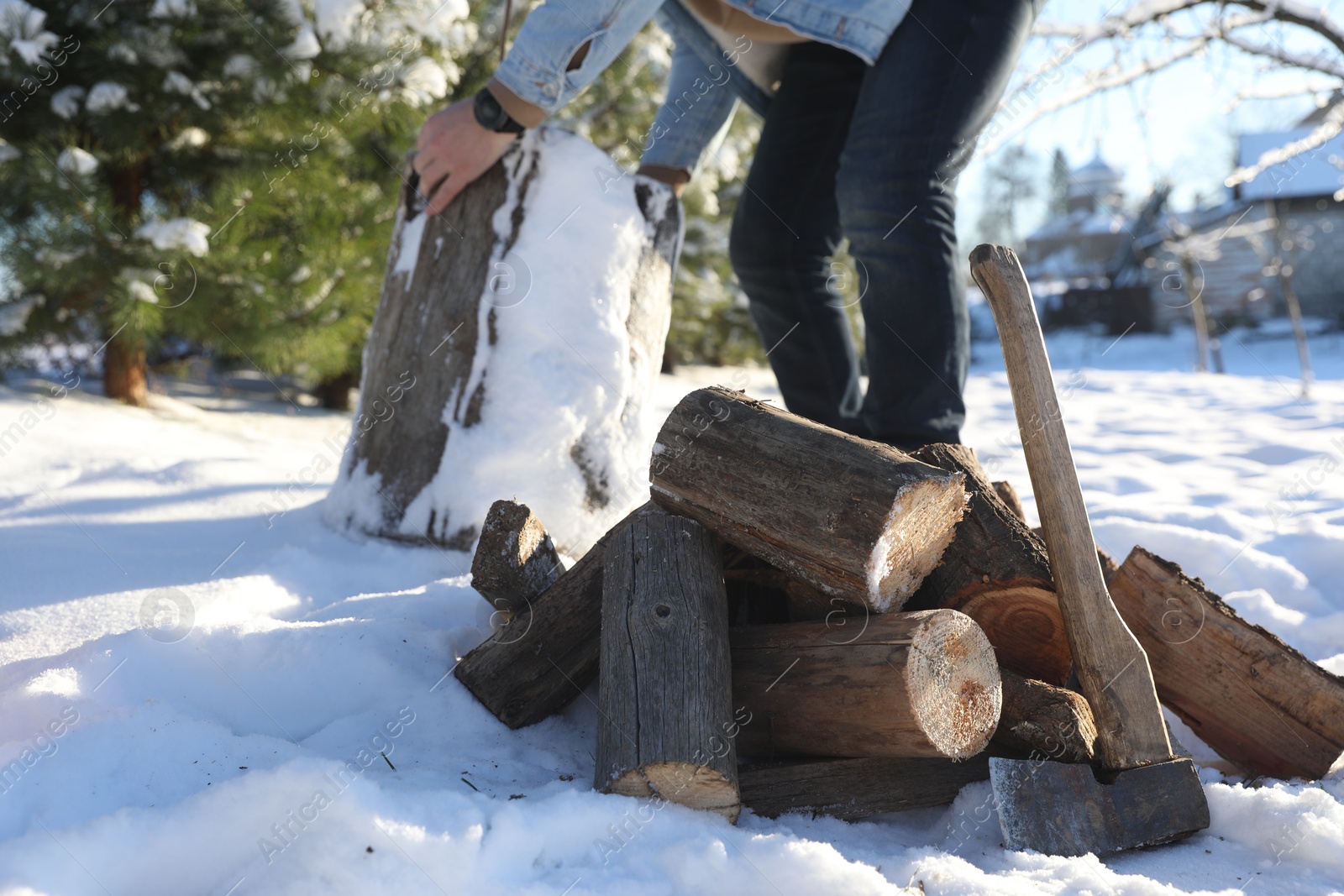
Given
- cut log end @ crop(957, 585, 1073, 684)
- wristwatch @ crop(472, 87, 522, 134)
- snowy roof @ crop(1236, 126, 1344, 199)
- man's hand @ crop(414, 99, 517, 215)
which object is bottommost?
cut log end @ crop(957, 585, 1073, 684)

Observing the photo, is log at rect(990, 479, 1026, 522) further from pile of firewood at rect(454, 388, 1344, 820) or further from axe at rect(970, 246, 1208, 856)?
axe at rect(970, 246, 1208, 856)

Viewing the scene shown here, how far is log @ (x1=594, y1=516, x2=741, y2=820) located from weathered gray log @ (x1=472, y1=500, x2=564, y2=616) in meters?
0.17

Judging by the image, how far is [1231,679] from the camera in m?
1.48

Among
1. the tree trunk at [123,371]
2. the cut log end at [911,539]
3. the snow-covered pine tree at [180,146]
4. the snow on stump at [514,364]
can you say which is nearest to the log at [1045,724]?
the cut log end at [911,539]

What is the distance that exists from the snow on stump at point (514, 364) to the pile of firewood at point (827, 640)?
536 millimetres

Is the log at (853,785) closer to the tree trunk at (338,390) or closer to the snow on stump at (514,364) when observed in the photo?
the snow on stump at (514,364)

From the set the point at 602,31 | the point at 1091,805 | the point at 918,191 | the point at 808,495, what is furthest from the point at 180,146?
the point at 1091,805

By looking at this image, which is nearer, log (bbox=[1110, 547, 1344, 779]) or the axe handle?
the axe handle

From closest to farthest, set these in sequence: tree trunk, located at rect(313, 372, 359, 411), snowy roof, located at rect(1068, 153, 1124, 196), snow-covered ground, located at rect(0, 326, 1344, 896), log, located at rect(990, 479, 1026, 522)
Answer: snow-covered ground, located at rect(0, 326, 1344, 896)
log, located at rect(990, 479, 1026, 522)
tree trunk, located at rect(313, 372, 359, 411)
snowy roof, located at rect(1068, 153, 1124, 196)

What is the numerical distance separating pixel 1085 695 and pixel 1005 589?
0.68 ft

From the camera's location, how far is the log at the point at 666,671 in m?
1.13

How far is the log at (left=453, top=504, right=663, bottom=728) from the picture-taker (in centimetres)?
145

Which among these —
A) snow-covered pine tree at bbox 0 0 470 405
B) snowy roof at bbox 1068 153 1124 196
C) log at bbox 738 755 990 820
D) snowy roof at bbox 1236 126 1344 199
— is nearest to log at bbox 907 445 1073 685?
log at bbox 738 755 990 820

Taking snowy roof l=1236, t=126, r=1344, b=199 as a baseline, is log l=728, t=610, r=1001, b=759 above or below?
below
